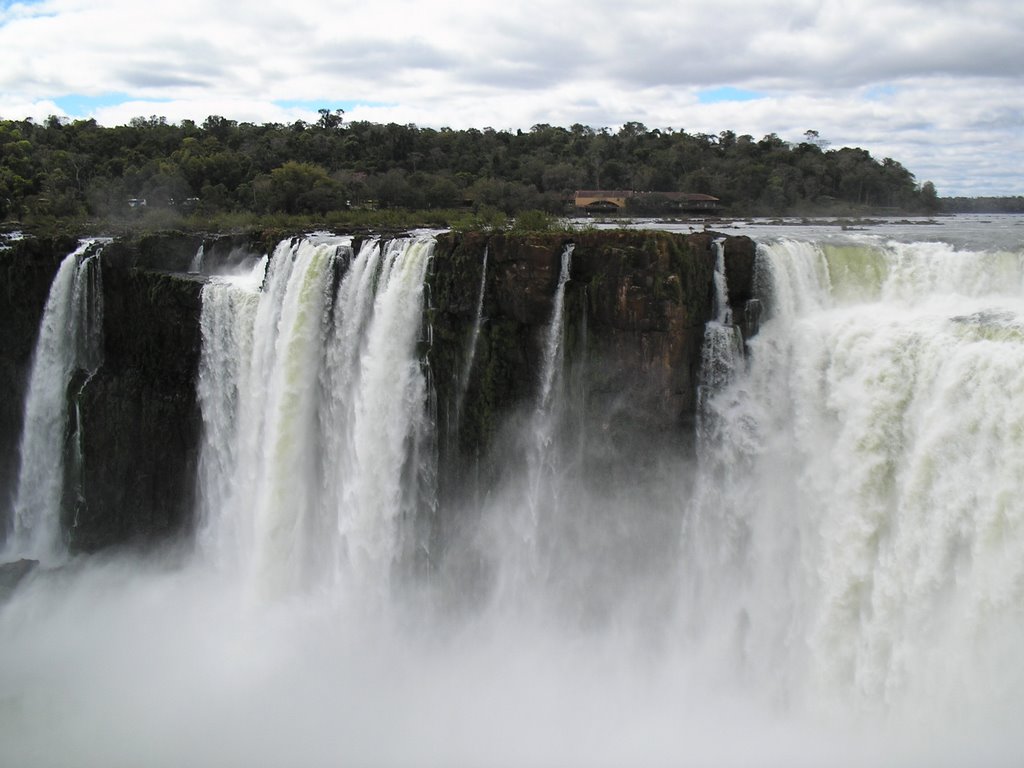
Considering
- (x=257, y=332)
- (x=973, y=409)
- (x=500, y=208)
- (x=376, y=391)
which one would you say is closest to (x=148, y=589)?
(x=257, y=332)

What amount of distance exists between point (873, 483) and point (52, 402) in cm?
1874

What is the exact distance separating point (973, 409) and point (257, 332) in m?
13.5

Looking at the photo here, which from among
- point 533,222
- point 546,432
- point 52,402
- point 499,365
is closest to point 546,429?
point 546,432

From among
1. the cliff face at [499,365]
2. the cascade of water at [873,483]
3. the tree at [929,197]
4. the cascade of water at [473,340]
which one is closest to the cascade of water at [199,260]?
the cliff face at [499,365]

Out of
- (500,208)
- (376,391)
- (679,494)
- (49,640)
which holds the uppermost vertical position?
(500,208)

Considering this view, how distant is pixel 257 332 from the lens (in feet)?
62.0

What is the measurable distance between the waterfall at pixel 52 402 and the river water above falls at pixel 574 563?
232 cm

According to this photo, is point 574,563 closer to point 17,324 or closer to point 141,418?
point 141,418

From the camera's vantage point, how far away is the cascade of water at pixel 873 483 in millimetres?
11312

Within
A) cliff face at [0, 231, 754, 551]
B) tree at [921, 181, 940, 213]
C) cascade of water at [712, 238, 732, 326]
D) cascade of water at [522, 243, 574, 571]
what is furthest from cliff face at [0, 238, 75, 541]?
tree at [921, 181, 940, 213]

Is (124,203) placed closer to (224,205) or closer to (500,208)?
(224,205)

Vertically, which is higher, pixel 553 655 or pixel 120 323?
pixel 120 323

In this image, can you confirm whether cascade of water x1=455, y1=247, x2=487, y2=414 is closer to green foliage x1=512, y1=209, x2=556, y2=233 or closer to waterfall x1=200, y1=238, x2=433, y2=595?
waterfall x1=200, y1=238, x2=433, y2=595

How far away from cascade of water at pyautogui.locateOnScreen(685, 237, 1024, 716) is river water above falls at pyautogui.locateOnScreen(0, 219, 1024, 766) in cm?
4
